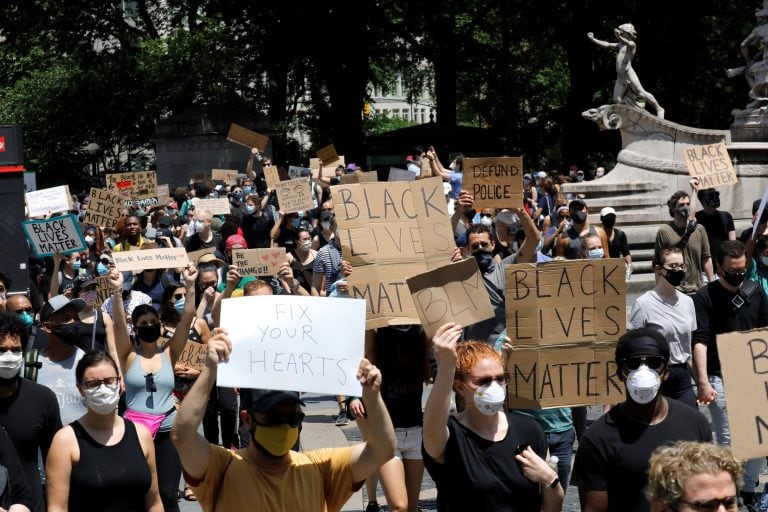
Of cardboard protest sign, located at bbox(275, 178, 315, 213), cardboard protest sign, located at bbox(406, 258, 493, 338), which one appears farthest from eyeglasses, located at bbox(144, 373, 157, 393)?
cardboard protest sign, located at bbox(275, 178, 315, 213)

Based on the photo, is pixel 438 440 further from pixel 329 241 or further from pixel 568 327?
pixel 329 241

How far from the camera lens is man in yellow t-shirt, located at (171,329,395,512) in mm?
4441

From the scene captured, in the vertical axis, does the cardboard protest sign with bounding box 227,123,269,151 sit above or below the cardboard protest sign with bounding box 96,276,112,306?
above

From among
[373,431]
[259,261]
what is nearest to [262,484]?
[373,431]

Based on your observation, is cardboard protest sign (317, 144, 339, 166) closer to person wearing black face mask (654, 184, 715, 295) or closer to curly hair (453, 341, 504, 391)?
person wearing black face mask (654, 184, 715, 295)

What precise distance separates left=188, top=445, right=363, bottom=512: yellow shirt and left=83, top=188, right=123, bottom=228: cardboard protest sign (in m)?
12.3

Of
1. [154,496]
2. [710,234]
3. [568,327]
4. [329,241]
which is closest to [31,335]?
[154,496]

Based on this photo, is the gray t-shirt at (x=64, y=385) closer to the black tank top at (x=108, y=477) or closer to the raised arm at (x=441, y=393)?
the black tank top at (x=108, y=477)

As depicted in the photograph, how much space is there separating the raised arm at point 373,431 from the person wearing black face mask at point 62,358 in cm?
237

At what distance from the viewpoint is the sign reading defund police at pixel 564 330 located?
622 centimetres

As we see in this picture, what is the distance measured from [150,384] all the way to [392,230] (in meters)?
1.80

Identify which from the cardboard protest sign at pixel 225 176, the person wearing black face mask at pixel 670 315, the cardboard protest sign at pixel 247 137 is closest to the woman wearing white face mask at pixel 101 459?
the person wearing black face mask at pixel 670 315

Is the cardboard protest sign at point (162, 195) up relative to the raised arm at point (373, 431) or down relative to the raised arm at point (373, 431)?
down

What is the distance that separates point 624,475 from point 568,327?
1533 mm
